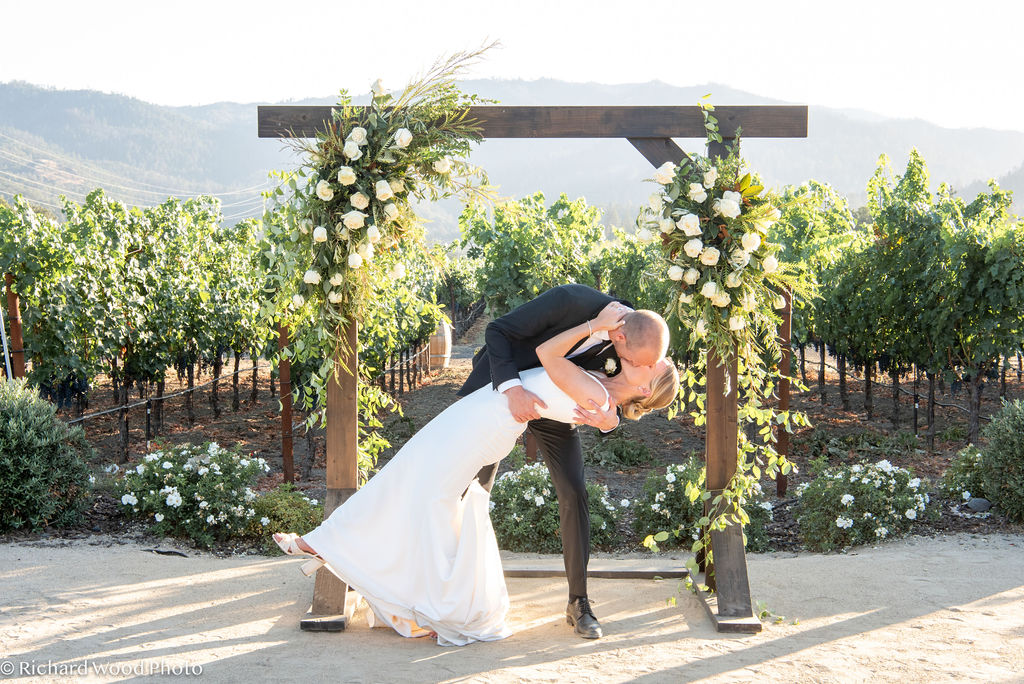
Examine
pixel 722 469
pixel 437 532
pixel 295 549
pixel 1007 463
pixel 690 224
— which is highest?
pixel 690 224

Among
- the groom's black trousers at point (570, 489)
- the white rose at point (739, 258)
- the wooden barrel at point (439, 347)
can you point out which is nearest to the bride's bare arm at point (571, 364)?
the groom's black trousers at point (570, 489)

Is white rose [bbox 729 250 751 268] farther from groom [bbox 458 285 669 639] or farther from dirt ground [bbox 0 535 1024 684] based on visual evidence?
dirt ground [bbox 0 535 1024 684]

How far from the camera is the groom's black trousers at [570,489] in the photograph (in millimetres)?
3738

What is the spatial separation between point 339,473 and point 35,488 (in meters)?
2.33

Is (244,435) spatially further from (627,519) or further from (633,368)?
(633,368)

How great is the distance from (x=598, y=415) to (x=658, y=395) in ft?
0.90

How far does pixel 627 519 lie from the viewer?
21.1 ft

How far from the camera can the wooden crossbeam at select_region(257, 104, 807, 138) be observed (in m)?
4.09

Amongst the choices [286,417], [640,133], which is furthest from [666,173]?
[286,417]

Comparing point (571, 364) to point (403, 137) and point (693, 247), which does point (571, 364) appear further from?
point (403, 137)

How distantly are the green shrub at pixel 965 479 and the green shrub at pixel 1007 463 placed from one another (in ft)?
0.53

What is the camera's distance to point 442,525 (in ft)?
11.8

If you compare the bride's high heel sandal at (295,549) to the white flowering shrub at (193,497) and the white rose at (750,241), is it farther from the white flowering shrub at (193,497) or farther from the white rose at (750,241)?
the white rose at (750,241)

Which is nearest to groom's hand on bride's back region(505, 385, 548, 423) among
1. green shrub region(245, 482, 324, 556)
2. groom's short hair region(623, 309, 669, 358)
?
groom's short hair region(623, 309, 669, 358)
